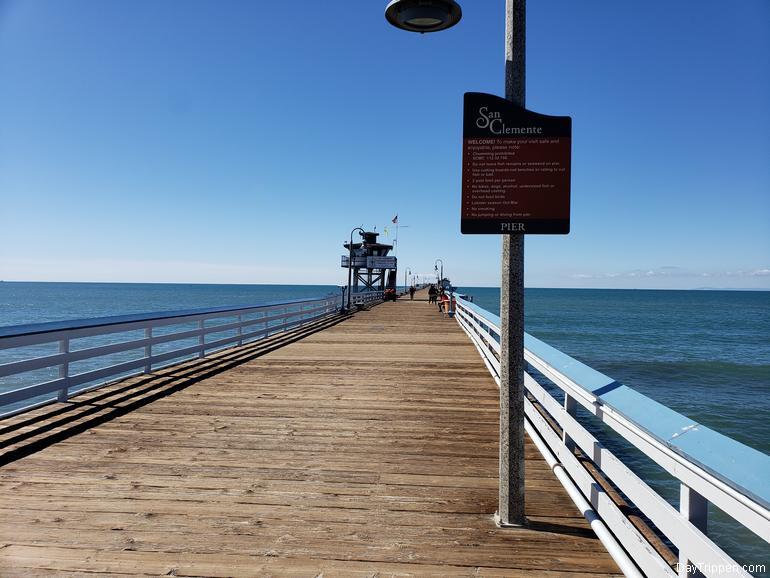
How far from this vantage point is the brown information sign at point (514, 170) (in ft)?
10.1

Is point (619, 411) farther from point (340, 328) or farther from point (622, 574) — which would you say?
point (340, 328)

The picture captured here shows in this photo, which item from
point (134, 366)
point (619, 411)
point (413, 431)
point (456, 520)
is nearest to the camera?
point (619, 411)

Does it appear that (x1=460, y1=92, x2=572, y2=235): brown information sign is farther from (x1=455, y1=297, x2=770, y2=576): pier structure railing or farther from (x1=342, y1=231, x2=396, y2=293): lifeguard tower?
(x1=342, y1=231, x2=396, y2=293): lifeguard tower

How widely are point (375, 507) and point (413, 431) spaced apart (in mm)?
1949

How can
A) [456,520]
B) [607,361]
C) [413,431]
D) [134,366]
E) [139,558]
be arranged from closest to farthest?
[139,558] → [456,520] → [413,431] → [134,366] → [607,361]

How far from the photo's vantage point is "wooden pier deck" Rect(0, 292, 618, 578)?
2945 millimetres

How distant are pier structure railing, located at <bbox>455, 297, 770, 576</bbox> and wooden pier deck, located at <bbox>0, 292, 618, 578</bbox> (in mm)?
276

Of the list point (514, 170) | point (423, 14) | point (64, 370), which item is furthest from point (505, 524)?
point (64, 370)

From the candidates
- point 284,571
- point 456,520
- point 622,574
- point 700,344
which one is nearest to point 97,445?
point 284,571

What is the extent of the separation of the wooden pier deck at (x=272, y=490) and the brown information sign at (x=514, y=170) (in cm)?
210

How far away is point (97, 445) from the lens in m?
4.98

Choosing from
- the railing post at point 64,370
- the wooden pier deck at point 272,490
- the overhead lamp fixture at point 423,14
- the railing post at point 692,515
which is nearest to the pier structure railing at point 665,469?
the railing post at point 692,515

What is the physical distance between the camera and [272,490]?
3932 millimetres

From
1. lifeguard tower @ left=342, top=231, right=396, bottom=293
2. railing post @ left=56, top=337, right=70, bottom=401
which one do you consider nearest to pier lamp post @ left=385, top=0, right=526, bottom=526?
railing post @ left=56, top=337, right=70, bottom=401
